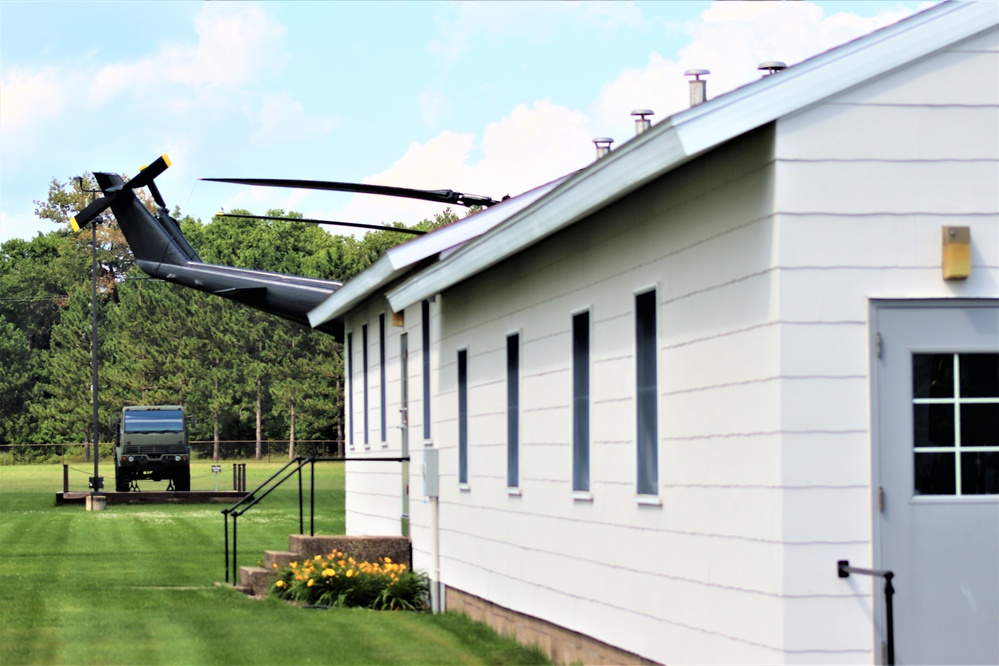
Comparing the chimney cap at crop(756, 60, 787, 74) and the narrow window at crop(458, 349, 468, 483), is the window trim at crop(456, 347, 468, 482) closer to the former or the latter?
the narrow window at crop(458, 349, 468, 483)

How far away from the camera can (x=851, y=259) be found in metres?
8.72

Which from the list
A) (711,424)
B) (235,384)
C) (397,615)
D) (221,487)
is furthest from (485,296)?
(235,384)

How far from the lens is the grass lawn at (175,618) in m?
14.2

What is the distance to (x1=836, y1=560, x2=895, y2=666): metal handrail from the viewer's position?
8.28m

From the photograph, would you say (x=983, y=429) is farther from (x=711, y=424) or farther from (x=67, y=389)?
(x=67, y=389)

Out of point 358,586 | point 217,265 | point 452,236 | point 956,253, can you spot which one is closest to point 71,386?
point 217,265

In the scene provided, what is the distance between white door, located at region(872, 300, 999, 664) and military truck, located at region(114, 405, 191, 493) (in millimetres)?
47395

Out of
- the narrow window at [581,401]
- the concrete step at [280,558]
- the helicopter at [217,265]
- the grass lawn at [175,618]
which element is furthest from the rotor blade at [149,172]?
the narrow window at [581,401]

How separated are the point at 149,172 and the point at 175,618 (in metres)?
Result: 23.9

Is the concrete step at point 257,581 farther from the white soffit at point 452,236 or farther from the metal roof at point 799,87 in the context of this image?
the metal roof at point 799,87

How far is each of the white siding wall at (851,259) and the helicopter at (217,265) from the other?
33.4 ft

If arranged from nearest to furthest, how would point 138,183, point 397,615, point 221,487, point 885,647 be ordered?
point 885,647 < point 397,615 < point 138,183 < point 221,487

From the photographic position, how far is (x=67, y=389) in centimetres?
10031

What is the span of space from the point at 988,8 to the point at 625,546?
4.52 metres
